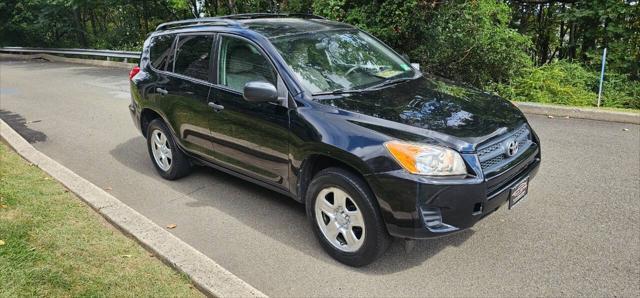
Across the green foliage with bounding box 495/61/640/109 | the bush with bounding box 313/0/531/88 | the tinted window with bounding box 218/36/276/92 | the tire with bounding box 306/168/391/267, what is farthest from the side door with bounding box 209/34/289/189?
the bush with bounding box 313/0/531/88

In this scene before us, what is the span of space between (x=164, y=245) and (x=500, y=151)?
256 centimetres

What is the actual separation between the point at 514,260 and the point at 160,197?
3.51m

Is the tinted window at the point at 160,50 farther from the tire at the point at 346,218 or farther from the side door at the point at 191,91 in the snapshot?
the tire at the point at 346,218

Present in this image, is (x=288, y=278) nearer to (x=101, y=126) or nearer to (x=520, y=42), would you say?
(x=101, y=126)

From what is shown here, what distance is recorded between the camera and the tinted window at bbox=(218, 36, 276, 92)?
429 centimetres

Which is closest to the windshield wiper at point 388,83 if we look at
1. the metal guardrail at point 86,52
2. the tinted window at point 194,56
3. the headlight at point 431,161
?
the headlight at point 431,161

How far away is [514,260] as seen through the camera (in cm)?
369

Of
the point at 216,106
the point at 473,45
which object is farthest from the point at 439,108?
the point at 473,45

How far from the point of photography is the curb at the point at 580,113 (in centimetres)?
712

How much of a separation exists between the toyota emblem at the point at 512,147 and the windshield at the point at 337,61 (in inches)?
50.0

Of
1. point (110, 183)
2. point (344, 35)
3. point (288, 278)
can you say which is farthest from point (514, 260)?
point (110, 183)

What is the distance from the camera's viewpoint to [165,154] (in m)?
5.76

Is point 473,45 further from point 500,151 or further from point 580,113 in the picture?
point 500,151

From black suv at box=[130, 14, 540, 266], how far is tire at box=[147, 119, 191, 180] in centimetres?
3
